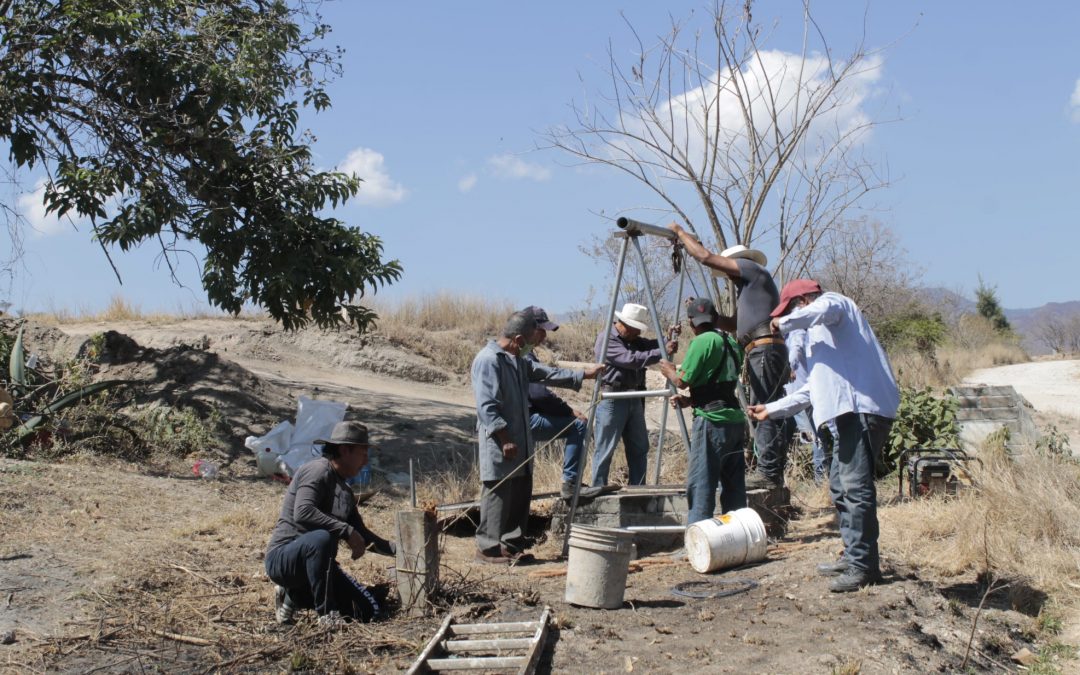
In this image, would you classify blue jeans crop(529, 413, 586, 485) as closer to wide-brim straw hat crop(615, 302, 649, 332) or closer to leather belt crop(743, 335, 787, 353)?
wide-brim straw hat crop(615, 302, 649, 332)

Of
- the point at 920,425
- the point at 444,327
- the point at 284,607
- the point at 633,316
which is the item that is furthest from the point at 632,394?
the point at 444,327

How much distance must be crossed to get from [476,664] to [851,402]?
2.37m

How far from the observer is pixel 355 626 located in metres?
5.12

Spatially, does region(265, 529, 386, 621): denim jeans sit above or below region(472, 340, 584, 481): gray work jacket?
below

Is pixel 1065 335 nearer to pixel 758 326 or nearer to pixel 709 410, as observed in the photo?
pixel 758 326

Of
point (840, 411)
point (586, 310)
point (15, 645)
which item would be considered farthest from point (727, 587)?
point (586, 310)

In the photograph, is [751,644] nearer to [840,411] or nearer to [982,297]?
[840,411]

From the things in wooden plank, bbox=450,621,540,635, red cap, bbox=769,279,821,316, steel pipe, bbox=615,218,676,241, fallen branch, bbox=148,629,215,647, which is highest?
steel pipe, bbox=615,218,676,241

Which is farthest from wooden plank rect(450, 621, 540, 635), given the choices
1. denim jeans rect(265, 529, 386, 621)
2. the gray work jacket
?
the gray work jacket

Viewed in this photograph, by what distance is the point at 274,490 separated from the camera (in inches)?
376

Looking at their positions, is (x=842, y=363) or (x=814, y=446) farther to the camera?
(x=814, y=446)

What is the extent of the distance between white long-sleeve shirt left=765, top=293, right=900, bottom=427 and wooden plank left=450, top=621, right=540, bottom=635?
188 centimetres

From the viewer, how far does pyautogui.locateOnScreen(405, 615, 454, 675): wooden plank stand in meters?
4.38

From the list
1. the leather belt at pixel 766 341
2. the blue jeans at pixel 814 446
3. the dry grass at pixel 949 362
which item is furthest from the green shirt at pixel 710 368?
the dry grass at pixel 949 362
